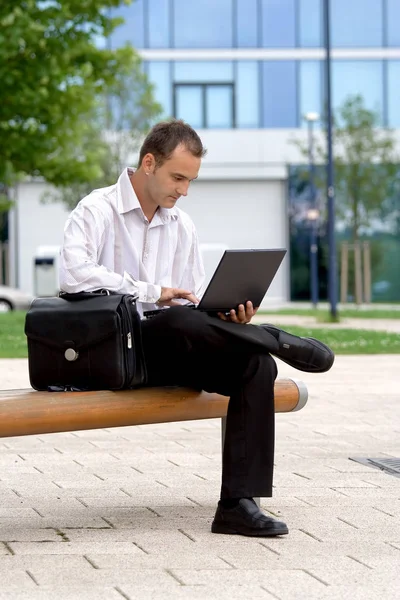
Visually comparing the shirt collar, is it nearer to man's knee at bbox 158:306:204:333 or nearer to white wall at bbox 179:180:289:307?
man's knee at bbox 158:306:204:333

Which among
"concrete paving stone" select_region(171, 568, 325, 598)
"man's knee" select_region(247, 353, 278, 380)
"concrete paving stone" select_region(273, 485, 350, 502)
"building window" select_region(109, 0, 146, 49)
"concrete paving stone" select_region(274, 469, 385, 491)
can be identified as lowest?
"concrete paving stone" select_region(274, 469, 385, 491)

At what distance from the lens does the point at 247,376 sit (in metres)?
5.11

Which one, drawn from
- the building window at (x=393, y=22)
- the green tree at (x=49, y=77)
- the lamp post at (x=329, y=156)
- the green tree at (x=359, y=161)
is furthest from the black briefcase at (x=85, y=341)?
the building window at (x=393, y=22)

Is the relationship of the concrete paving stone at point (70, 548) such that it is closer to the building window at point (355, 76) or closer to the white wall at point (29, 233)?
the building window at point (355, 76)

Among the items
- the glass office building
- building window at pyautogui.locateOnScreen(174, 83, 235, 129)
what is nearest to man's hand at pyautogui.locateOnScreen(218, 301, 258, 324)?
building window at pyautogui.locateOnScreen(174, 83, 235, 129)

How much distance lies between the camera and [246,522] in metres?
5.03

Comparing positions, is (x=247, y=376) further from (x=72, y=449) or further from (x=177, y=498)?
(x=72, y=449)

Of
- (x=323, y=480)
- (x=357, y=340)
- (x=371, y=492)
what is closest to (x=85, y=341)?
(x=371, y=492)

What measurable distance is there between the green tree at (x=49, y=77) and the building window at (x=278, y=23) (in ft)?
75.5

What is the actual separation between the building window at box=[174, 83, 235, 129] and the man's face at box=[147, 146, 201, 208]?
42.2 meters

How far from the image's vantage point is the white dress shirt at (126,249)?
17.1 feet

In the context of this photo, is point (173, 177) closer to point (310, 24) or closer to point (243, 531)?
point (243, 531)

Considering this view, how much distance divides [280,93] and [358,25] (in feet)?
12.5

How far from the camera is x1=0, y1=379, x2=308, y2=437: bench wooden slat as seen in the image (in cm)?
489
